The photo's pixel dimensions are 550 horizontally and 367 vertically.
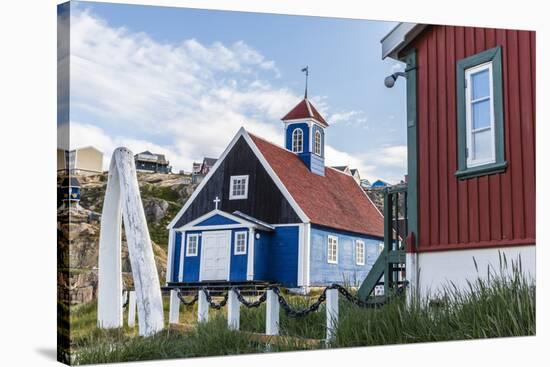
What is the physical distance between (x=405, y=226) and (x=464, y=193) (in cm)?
77

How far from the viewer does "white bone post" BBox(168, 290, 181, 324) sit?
8.12 meters

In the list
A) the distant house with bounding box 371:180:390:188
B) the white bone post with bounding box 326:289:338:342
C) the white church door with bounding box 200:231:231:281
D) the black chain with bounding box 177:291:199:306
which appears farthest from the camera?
the distant house with bounding box 371:180:390:188

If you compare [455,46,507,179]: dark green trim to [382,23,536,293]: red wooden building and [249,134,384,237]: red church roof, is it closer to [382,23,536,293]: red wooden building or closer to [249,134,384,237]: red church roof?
[382,23,536,293]: red wooden building

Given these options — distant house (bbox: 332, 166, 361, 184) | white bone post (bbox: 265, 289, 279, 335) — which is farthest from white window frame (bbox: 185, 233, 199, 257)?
distant house (bbox: 332, 166, 361, 184)

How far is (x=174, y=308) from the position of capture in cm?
819

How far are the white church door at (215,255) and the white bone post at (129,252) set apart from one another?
0.55 meters

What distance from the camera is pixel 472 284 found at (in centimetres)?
897

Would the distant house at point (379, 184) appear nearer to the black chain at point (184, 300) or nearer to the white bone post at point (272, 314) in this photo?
the white bone post at point (272, 314)

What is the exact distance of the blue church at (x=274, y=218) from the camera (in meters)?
8.39

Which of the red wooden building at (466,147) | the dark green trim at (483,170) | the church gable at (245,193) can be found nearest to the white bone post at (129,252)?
the church gable at (245,193)

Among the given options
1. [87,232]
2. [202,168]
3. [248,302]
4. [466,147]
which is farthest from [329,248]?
[87,232]

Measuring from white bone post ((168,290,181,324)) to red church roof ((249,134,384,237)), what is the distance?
156 cm

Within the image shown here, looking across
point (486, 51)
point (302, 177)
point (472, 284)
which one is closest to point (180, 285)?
point (302, 177)

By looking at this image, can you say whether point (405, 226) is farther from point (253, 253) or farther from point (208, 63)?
point (208, 63)
